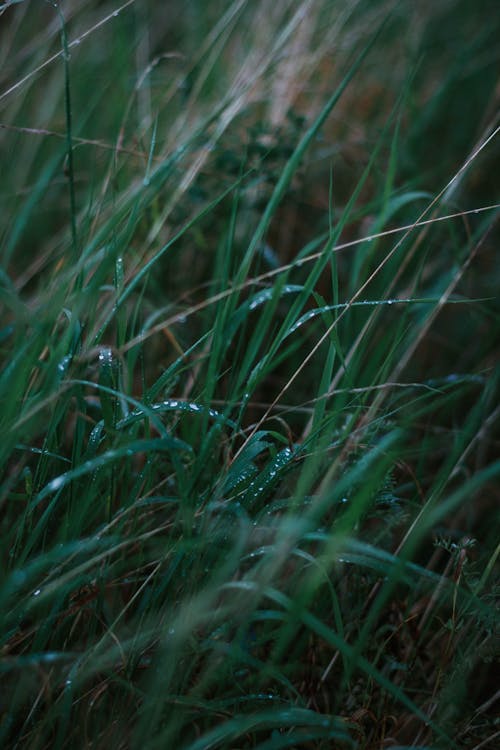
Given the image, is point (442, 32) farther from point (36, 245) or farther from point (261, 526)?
point (261, 526)

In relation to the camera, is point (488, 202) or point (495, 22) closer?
point (488, 202)

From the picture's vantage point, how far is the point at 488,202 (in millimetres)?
1841

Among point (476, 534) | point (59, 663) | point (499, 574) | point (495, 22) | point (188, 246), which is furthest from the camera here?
point (495, 22)

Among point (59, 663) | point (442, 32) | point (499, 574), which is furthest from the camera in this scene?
point (442, 32)

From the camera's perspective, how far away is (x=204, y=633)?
86 centimetres

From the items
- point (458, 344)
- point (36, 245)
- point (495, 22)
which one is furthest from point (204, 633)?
point (495, 22)

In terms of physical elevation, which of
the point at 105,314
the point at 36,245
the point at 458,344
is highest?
the point at 36,245

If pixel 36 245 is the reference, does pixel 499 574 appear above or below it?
below

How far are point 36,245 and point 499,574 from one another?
4.52 feet

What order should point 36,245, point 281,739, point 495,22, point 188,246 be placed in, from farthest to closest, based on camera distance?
point 495,22 → point 36,245 → point 188,246 → point 281,739

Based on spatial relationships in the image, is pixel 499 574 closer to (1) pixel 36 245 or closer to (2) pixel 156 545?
(2) pixel 156 545

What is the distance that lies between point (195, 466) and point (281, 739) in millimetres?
312

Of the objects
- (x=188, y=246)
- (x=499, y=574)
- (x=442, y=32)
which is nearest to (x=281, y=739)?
(x=499, y=574)

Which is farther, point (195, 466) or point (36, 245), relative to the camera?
point (36, 245)
